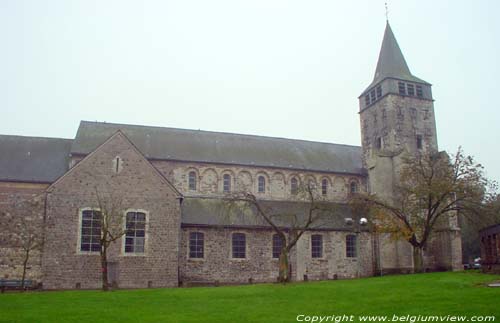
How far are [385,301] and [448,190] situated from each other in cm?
1942

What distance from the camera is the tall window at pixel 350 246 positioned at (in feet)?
129

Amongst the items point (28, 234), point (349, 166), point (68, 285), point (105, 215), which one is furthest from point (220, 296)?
point (349, 166)

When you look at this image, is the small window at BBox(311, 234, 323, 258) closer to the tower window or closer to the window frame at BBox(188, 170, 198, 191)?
the window frame at BBox(188, 170, 198, 191)

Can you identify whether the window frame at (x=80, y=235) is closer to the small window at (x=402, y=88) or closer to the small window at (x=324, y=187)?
the small window at (x=324, y=187)

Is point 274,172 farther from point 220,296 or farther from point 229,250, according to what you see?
point 220,296

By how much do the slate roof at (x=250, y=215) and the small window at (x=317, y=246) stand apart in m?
0.76

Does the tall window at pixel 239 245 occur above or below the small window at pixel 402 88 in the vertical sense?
below

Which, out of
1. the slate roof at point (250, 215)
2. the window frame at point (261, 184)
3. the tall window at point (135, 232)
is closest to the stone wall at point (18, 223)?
the tall window at point (135, 232)

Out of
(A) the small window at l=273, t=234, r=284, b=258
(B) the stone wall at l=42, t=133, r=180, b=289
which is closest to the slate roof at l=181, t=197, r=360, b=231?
(A) the small window at l=273, t=234, r=284, b=258

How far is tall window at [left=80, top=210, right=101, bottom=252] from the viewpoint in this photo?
30.8 metres

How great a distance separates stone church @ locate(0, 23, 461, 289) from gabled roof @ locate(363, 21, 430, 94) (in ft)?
0.44

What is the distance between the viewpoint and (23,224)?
33375 millimetres

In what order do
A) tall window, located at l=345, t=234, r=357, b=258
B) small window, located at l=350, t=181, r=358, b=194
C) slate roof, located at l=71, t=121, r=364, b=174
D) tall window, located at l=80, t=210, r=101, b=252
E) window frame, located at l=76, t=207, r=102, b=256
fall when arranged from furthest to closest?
small window, located at l=350, t=181, r=358, b=194, slate roof, located at l=71, t=121, r=364, b=174, tall window, located at l=345, t=234, r=357, b=258, tall window, located at l=80, t=210, r=101, b=252, window frame, located at l=76, t=207, r=102, b=256

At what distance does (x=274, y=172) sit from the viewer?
139 feet
